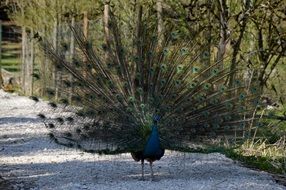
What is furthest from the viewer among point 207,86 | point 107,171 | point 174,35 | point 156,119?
point 107,171

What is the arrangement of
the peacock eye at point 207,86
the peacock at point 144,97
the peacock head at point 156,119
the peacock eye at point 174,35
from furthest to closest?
the peacock eye at point 174,35
the peacock eye at point 207,86
the peacock at point 144,97
the peacock head at point 156,119

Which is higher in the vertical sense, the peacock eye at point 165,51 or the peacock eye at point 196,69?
the peacock eye at point 165,51

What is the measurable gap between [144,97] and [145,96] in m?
0.02

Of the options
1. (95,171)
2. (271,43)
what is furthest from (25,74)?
(95,171)

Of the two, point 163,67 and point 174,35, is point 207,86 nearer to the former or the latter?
point 163,67

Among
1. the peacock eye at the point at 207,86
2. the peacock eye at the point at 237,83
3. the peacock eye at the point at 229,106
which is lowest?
the peacock eye at the point at 229,106

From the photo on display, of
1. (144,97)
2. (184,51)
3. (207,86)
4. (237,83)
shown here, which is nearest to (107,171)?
(144,97)

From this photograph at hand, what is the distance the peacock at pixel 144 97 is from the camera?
830 centimetres

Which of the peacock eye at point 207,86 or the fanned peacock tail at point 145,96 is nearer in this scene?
the fanned peacock tail at point 145,96

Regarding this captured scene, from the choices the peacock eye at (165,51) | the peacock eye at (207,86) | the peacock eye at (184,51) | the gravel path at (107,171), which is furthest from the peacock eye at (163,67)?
the gravel path at (107,171)

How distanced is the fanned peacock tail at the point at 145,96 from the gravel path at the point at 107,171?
0.49 m

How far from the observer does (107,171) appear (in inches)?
360

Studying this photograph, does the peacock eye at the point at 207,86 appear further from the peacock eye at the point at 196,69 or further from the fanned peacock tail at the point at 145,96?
the peacock eye at the point at 196,69

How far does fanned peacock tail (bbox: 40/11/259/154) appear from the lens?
831cm
